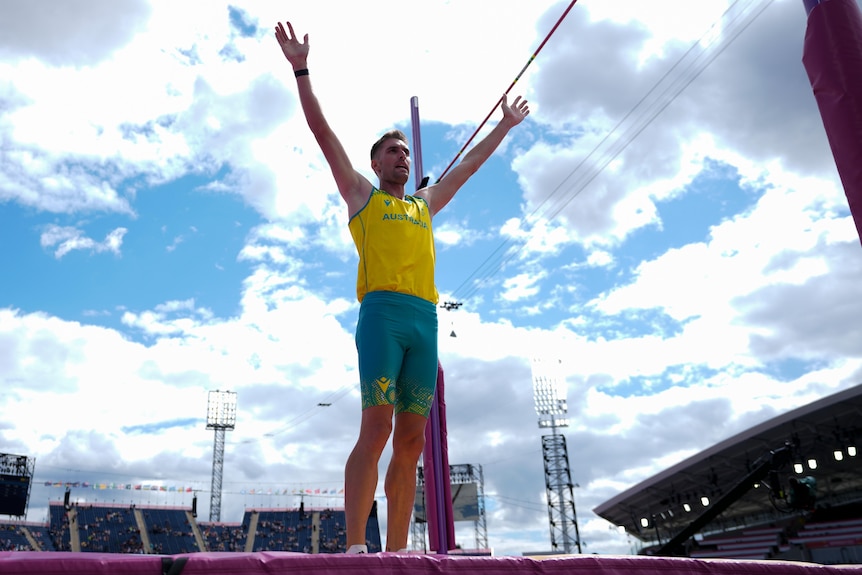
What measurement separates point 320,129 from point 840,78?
6.64 feet

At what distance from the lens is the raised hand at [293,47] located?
3021 mm

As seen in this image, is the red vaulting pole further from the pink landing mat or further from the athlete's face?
the athlete's face

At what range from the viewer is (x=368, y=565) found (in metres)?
1.60

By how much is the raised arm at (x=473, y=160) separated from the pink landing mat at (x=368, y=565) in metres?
1.97

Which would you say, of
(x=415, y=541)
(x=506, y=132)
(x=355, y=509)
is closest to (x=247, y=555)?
(x=355, y=509)

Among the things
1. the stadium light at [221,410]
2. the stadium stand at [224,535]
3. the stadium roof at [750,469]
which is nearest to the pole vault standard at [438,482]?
the stadium roof at [750,469]

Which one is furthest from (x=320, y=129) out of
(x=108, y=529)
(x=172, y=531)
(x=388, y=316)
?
(x=172, y=531)

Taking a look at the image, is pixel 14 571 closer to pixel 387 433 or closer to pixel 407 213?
pixel 387 433

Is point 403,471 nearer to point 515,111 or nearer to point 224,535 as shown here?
point 515,111

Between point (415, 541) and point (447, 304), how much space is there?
1514 cm

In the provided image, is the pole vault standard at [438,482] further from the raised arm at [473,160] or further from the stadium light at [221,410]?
the stadium light at [221,410]

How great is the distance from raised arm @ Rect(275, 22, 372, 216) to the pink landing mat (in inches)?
68.4

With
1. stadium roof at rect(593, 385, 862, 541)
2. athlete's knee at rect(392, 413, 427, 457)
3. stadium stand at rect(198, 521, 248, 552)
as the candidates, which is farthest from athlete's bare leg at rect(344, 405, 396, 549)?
stadium stand at rect(198, 521, 248, 552)

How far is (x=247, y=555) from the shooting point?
5.08 feet
